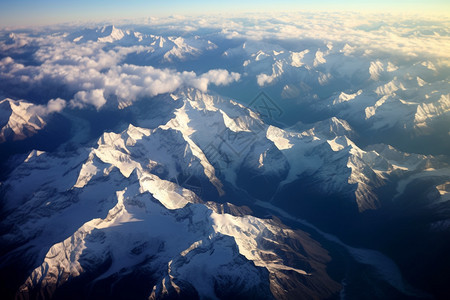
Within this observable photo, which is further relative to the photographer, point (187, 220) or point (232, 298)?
point (187, 220)

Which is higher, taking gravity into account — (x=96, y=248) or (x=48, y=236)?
(x=96, y=248)

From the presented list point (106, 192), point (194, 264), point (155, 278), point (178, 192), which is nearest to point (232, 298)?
point (194, 264)

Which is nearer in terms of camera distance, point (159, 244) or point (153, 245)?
point (159, 244)

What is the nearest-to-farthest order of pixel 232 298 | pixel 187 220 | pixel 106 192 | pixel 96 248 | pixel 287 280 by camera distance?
1. pixel 232 298
2. pixel 287 280
3. pixel 96 248
4. pixel 187 220
5. pixel 106 192

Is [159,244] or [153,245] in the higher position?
[159,244]

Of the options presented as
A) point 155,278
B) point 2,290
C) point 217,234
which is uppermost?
point 217,234

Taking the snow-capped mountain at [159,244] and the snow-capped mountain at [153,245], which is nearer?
the snow-capped mountain at [159,244]

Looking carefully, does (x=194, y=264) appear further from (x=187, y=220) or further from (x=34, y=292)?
(x=34, y=292)

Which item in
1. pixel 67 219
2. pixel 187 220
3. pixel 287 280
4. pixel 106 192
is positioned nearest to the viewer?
pixel 287 280

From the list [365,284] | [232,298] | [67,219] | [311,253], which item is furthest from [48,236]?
[365,284]

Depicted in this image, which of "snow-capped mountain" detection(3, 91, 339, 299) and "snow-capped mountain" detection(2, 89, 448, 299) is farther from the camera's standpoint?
"snow-capped mountain" detection(2, 89, 448, 299)
